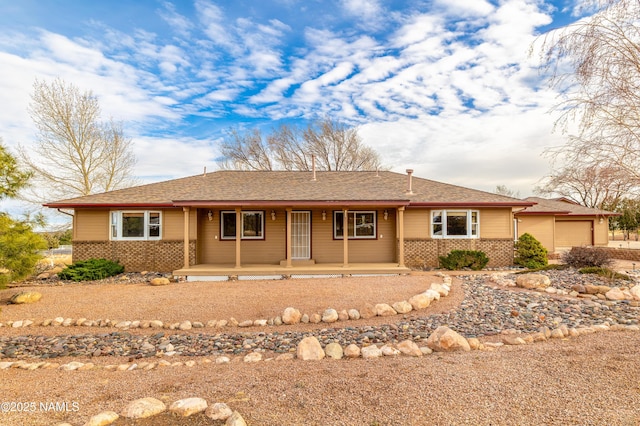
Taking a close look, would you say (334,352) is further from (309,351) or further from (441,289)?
(441,289)

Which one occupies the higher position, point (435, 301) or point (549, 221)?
point (549, 221)

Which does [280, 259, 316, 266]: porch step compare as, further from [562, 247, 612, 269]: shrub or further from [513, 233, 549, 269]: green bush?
[562, 247, 612, 269]: shrub

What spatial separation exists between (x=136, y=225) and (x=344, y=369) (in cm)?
1151

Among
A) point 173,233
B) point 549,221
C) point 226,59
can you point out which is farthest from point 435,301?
point 549,221

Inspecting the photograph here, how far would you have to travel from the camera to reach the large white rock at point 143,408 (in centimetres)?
287

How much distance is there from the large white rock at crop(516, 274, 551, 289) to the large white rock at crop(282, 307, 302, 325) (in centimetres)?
621

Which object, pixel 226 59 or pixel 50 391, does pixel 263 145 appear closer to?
pixel 226 59

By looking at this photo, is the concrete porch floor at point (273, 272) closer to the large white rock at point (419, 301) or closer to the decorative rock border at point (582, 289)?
the decorative rock border at point (582, 289)

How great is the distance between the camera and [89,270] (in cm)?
1115

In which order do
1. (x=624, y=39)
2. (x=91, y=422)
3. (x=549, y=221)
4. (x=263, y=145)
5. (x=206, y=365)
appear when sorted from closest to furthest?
(x=91, y=422), (x=206, y=365), (x=624, y=39), (x=549, y=221), (x=263, y=145)

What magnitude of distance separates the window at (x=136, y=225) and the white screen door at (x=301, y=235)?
199 inches

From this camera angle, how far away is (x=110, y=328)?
6.55 m

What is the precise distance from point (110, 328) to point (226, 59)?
1190 centimetres

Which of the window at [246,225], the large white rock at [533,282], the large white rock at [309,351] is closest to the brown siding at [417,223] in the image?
the large white rock at [533,282]
